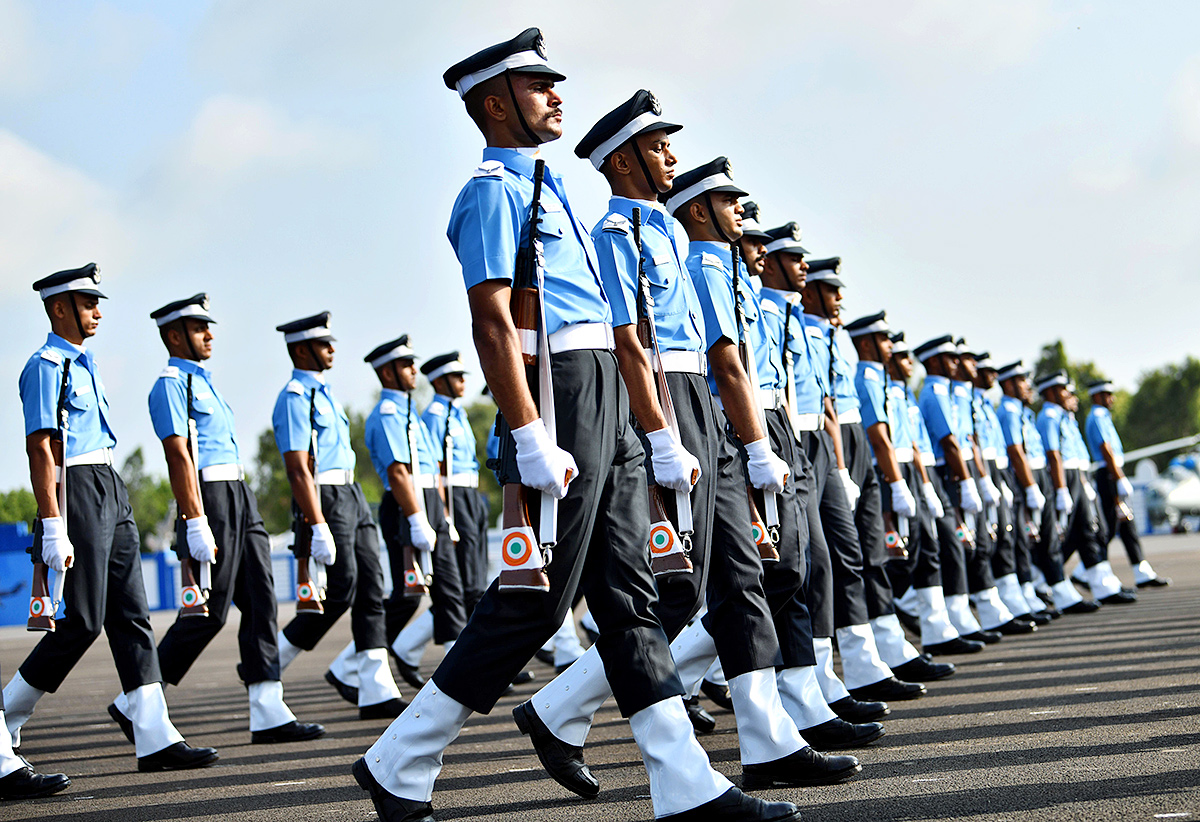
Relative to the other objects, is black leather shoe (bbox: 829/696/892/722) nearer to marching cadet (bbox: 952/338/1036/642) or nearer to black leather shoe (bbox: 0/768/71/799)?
black leather shoe (bbox: 0/768/71/799)

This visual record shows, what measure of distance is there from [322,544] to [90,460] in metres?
1.80

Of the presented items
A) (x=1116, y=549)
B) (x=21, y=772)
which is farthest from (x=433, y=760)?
(x=1116, y=549)

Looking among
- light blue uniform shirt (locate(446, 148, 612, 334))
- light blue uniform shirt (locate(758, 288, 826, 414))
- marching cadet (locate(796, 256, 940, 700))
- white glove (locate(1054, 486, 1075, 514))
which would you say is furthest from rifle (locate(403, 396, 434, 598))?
white glove (locate(1054, 486, 1075, 514))

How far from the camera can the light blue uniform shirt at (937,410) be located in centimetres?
1019

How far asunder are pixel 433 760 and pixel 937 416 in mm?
7302

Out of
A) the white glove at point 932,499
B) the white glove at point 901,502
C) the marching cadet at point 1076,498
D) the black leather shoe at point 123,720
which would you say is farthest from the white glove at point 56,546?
the marching cadet at point 1076,498

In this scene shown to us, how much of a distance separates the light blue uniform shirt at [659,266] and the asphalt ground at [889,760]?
1612mm

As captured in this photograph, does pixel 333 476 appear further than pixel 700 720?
Yes

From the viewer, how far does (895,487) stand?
8.16 metres

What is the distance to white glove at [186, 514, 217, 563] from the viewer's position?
668cm

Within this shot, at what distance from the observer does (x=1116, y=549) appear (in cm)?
3284

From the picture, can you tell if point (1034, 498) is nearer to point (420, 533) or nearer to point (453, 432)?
point (453, 432)

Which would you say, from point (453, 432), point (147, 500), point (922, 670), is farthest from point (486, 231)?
point (147, 500)

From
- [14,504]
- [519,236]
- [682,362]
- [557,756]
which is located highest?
[14,504]
